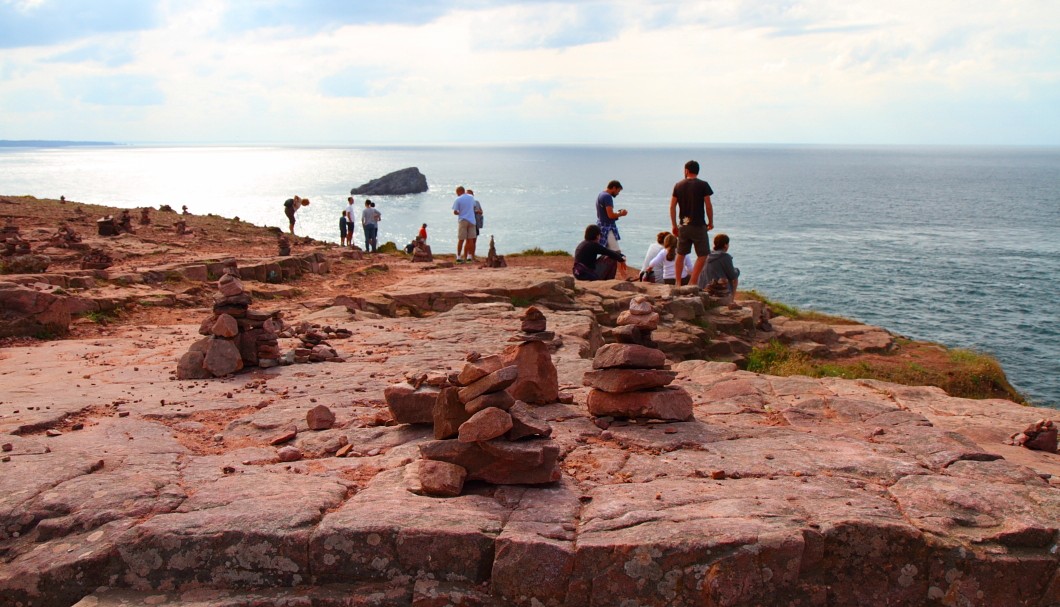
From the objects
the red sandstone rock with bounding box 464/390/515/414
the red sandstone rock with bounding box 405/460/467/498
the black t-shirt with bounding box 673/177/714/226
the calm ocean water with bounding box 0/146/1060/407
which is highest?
the black t-shirt with bounding box 673/177/714/226

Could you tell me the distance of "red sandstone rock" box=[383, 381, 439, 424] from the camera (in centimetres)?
669

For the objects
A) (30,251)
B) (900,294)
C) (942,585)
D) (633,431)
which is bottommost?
(900,294)

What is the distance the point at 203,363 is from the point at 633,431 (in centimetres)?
501

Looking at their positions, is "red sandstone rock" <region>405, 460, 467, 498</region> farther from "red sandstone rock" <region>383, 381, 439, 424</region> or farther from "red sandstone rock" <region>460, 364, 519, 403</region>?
"red sandstone rock" <region>383, 381, 439, 424</region>

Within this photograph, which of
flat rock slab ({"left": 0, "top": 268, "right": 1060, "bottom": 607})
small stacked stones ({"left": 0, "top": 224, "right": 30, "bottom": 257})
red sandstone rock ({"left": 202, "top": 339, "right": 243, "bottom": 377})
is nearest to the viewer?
flat rock slab ({"left": 0, "top": 268, "right": 1060, "bottom": 607})

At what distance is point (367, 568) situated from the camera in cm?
495

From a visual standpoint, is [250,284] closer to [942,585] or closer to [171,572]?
[171,572]

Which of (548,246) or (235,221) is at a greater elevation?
(235,221)

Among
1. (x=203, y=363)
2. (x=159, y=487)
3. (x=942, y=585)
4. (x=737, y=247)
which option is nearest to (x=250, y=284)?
(x=203, y=363)

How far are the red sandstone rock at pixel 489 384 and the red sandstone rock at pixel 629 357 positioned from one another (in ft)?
4.81

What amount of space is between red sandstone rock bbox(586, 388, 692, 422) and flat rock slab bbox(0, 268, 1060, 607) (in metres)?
0.12

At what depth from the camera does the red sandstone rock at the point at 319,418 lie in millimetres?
6977

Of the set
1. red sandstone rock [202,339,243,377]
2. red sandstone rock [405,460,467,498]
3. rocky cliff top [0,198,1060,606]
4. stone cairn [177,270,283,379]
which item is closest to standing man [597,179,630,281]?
rocky cliff top [0,198,1060,606]

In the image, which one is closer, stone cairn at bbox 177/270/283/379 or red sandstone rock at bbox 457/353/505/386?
red sandstone rock at bbox 457/353/505/386
